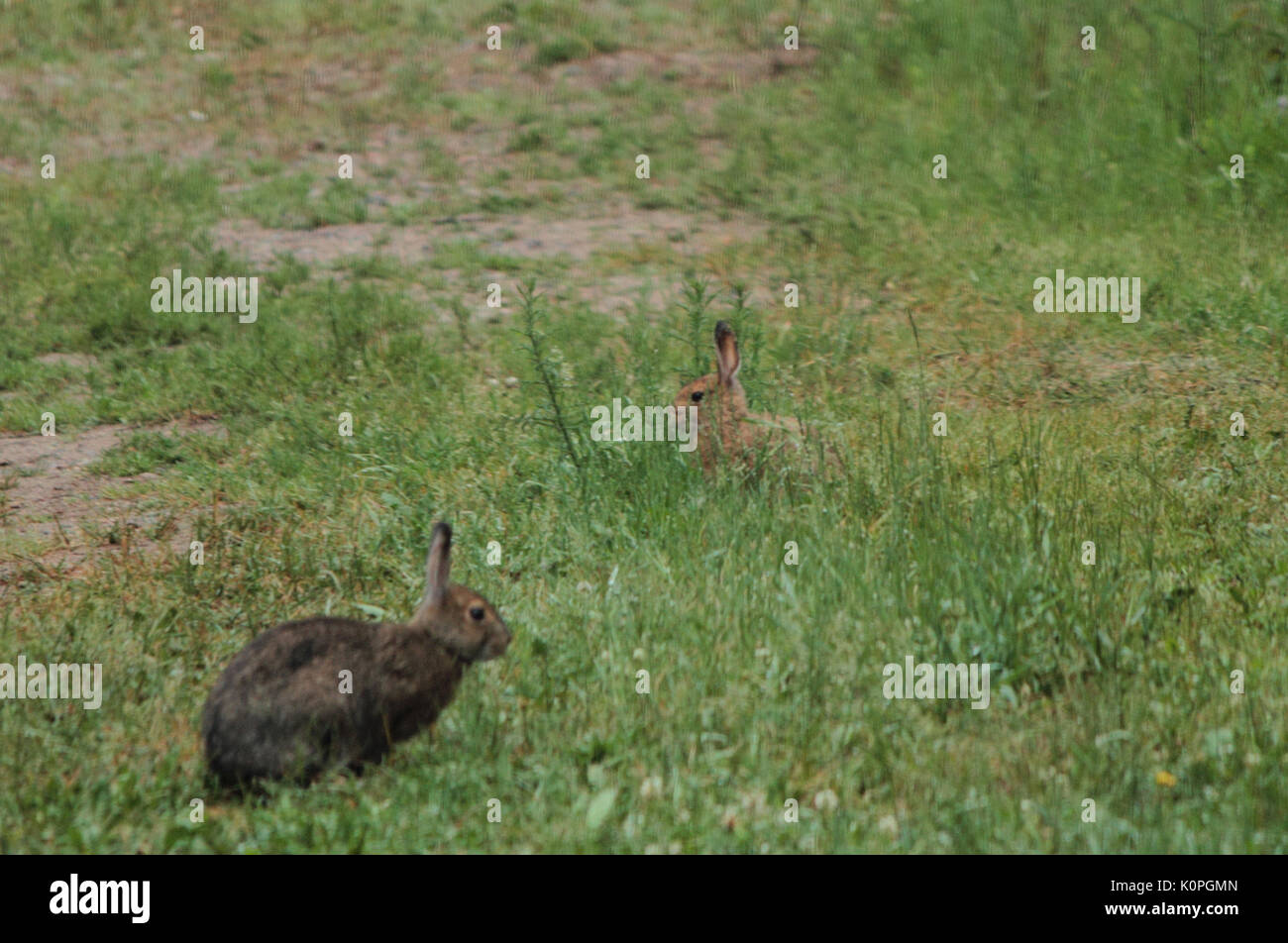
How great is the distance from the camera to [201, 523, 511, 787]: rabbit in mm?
4523

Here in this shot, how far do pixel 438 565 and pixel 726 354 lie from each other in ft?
7.64

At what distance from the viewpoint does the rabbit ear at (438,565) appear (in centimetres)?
488

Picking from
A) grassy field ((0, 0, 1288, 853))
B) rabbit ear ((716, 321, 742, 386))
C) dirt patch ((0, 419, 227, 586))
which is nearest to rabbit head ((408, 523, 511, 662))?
grassy field ((0, 0, 1288, 853))

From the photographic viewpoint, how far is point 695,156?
12.2m

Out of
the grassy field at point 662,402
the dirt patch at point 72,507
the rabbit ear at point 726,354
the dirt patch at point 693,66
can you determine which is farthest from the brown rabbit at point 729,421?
the dirt patch at point 693,66

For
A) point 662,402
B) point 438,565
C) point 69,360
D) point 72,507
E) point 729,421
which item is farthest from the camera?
point 69,360

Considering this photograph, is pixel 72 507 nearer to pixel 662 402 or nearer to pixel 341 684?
pixel 662 402

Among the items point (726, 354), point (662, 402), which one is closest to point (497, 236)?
point (662, 402)

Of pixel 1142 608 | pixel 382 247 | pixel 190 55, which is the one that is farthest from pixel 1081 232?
pixel 190 55

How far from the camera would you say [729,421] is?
6770 millimetres

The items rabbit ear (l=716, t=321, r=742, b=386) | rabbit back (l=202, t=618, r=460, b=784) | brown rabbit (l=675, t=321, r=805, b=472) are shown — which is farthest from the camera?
rabbit ear (l=716, t=321, r=742, b=386)

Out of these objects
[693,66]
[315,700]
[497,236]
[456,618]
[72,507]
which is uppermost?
[693,66]

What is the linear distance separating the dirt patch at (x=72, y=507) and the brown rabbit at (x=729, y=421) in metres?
2.36

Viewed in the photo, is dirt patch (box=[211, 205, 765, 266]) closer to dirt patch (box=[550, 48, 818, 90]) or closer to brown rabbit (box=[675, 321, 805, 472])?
dirt patch (box=[550, 48, 818, 90])
